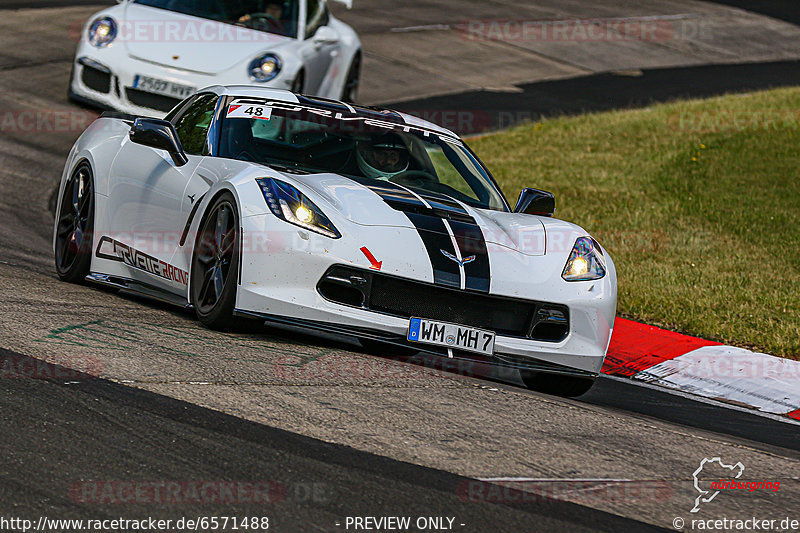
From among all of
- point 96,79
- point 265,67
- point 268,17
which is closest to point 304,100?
point 265,67

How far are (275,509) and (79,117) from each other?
965 cm

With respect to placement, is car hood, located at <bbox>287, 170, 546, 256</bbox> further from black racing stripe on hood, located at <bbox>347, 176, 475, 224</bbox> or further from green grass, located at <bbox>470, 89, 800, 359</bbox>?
green grass, located at <bbox>470, 89, 800, 359</bbox>

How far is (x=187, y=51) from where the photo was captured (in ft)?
38.7

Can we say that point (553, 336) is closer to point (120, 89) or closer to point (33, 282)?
point (33, 282)

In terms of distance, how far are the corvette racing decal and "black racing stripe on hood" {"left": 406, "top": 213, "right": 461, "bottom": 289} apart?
1.27m

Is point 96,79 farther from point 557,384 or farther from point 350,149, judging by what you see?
point 557,384

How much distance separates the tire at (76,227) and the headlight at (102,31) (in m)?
4.33

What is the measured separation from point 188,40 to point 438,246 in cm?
661

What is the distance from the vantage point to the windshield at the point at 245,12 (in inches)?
493

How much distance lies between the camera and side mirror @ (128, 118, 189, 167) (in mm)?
6969

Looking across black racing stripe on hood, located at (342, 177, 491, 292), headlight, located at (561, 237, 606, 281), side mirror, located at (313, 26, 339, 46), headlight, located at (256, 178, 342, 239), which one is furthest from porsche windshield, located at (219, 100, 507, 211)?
side mirror, located at (313, 26, 339, 46)

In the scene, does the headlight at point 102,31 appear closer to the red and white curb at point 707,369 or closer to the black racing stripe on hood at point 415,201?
the black racing stripe on hood at point 415,201

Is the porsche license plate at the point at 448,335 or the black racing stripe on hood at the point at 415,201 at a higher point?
the black racing stripe on hood at the point at 415,201

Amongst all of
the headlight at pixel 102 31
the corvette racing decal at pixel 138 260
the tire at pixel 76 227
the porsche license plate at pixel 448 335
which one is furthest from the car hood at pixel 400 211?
the headlight at pixel 102 31
